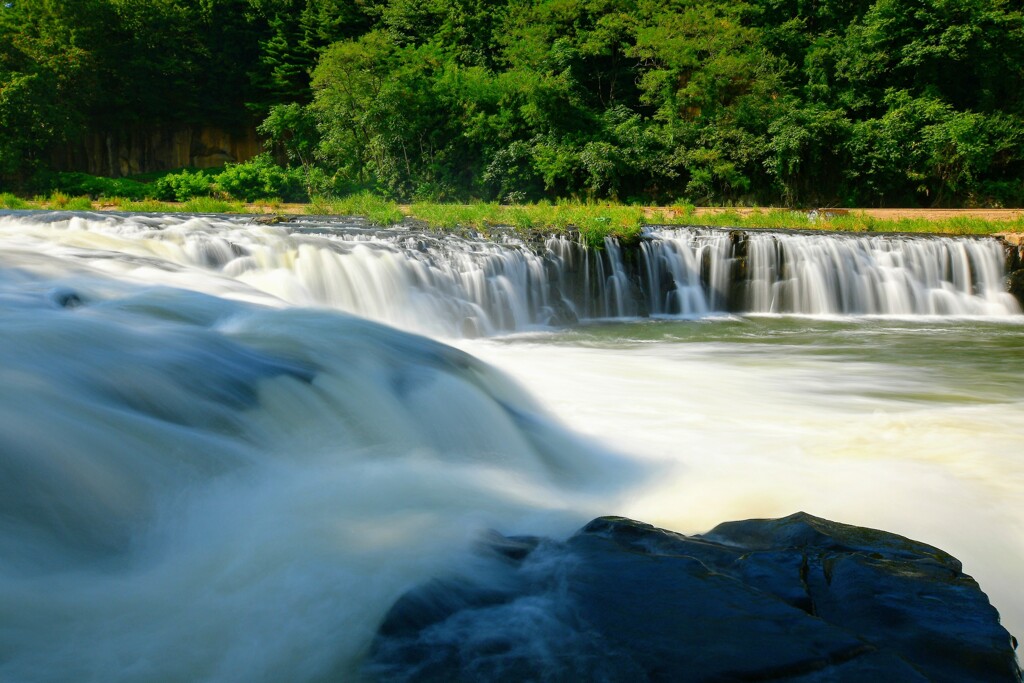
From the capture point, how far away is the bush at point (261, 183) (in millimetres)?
27281

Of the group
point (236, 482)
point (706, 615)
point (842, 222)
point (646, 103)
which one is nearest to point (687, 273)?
point (842, 222)

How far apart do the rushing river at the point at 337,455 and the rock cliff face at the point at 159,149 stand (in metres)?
31.5

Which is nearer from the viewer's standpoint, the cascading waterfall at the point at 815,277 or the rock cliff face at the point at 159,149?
the cascading waterfall at the point at 815,277

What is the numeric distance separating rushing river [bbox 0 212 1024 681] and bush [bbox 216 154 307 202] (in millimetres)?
19086

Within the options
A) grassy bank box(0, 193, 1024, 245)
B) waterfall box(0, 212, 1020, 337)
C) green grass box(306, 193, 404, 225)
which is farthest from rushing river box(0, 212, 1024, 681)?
green grass box(306, 193, 404, 225)

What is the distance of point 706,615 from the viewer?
2.26 meters

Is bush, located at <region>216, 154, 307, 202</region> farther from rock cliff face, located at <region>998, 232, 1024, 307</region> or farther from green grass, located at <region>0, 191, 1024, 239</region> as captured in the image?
rock cliff face, located at <region>998, 232, 1024, 307</region>

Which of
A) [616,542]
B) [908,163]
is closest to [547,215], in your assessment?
[616,542]

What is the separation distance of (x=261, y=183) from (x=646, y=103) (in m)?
13.6

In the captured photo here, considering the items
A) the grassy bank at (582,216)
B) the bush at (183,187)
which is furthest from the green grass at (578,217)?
the bush at (183,187)

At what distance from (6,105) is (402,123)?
1319cm

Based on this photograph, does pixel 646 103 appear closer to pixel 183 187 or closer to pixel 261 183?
pixel 261 183

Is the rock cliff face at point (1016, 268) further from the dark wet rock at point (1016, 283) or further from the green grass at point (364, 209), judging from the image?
the green grass at point (364, 209)

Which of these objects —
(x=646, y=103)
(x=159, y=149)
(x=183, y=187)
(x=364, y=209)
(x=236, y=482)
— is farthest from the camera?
(x=159, y=149)
